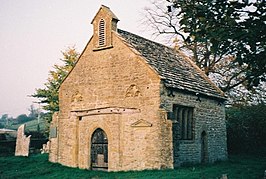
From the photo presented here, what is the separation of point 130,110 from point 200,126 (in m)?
5.84

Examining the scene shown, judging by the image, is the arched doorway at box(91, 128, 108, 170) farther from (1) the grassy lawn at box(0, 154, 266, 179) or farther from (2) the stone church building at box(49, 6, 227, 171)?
(1) the grassy lawn at box(0, 154, 266, 179)

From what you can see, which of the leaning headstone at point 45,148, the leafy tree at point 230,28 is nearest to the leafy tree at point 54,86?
the leaning headstone at point 45,148

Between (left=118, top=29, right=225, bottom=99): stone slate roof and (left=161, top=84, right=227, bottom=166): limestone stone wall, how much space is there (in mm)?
588

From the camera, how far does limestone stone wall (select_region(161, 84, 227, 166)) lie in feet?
63.6

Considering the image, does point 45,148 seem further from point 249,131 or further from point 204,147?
point 249,131

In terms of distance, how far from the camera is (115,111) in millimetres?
19656

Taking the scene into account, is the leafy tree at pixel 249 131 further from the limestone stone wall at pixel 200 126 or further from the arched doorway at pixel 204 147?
the arched doorway at pixel 204 147

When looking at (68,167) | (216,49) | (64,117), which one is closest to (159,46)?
(64,117)

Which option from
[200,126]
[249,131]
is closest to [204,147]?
[200,126]

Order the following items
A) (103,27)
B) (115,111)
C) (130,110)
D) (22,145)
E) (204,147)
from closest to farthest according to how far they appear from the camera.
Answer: (130,110)
(115,111)
(103,27)
(204,147)
(22,145)

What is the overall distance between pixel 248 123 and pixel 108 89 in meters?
16.8

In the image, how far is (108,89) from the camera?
68.5 ft

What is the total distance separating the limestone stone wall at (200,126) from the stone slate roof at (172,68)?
1.93 ft

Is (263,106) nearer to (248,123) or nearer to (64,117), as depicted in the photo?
(248,123)
